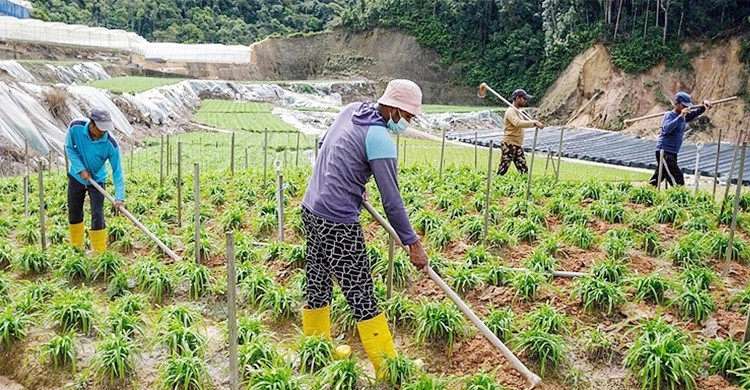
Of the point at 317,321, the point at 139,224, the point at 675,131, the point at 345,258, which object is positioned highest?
the point at 675,131

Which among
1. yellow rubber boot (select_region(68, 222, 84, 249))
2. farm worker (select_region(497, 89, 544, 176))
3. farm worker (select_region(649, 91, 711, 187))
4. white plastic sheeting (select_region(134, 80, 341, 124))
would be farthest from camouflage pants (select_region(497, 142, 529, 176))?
white plastic sheeting (select_region(134, 80, 341, 124))

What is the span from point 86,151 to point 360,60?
4926 centimetres

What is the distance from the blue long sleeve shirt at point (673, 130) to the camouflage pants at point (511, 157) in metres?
2.07

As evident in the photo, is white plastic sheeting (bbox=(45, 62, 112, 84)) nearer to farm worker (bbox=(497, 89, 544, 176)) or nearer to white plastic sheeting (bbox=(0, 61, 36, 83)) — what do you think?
white plastic sheeting (bbox=(0, 61, 36, 83))

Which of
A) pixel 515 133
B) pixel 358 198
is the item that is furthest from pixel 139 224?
pixel 515 133

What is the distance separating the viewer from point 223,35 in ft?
218

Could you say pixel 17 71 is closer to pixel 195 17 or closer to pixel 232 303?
pixel 232 303

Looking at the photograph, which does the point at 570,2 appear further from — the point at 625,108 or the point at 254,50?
the point at 254,50

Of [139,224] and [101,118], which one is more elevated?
[101,118]

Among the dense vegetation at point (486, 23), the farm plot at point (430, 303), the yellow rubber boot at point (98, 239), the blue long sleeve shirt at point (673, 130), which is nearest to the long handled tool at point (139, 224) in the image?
the farm plot at point (430, 303)

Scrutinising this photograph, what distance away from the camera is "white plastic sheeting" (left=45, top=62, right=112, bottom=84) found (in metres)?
30.5

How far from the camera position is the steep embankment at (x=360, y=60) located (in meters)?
51.7

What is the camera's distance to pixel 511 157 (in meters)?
9.65

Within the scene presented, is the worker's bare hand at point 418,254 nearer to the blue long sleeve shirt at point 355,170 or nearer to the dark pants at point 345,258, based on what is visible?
the blue long sleeve shirt at point 355,170
